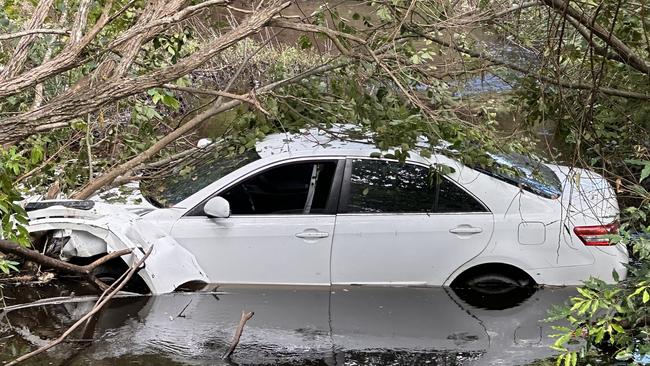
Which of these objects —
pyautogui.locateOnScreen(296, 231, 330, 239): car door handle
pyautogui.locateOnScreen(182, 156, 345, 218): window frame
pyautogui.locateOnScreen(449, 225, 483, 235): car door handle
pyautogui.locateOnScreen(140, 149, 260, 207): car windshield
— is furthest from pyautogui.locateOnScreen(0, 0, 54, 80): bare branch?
pyautogui.locateOnScreen(449, 225, 483, 235): car door handle

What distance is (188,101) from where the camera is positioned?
10516 millimetres

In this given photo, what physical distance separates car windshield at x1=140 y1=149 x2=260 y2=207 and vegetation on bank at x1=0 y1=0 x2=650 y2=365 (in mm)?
91

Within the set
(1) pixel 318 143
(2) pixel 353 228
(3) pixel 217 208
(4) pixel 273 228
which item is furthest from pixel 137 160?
(2) pixel 353 228

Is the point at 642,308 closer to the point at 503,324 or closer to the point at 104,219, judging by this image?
the point at 503,324

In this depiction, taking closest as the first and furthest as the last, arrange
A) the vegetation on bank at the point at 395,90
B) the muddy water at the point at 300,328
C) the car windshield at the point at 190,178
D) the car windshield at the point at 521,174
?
the vegetation on bank at the point at 395,90 < the muddy water at the point at 300,328 < the car windshield at the point at 521,174 < the car windshield at the point at 190,178

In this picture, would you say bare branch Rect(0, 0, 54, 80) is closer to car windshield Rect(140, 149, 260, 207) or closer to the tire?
car windshield Rect(140, 149, 260, 207)

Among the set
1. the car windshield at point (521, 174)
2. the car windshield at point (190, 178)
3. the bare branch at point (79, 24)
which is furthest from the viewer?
the car windshield at point (190, 178)

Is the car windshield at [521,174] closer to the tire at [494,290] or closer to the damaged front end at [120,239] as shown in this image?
the tire at [494,290]

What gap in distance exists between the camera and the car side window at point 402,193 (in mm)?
5926

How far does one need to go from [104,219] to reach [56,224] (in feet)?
1.29

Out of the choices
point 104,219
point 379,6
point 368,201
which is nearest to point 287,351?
point 368,201

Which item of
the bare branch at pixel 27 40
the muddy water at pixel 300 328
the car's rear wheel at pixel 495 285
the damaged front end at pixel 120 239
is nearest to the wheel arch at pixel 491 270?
the car's rear wheel at pixel 495 285

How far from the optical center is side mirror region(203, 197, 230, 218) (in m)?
5.77

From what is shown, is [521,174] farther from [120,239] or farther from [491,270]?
[120,239]
